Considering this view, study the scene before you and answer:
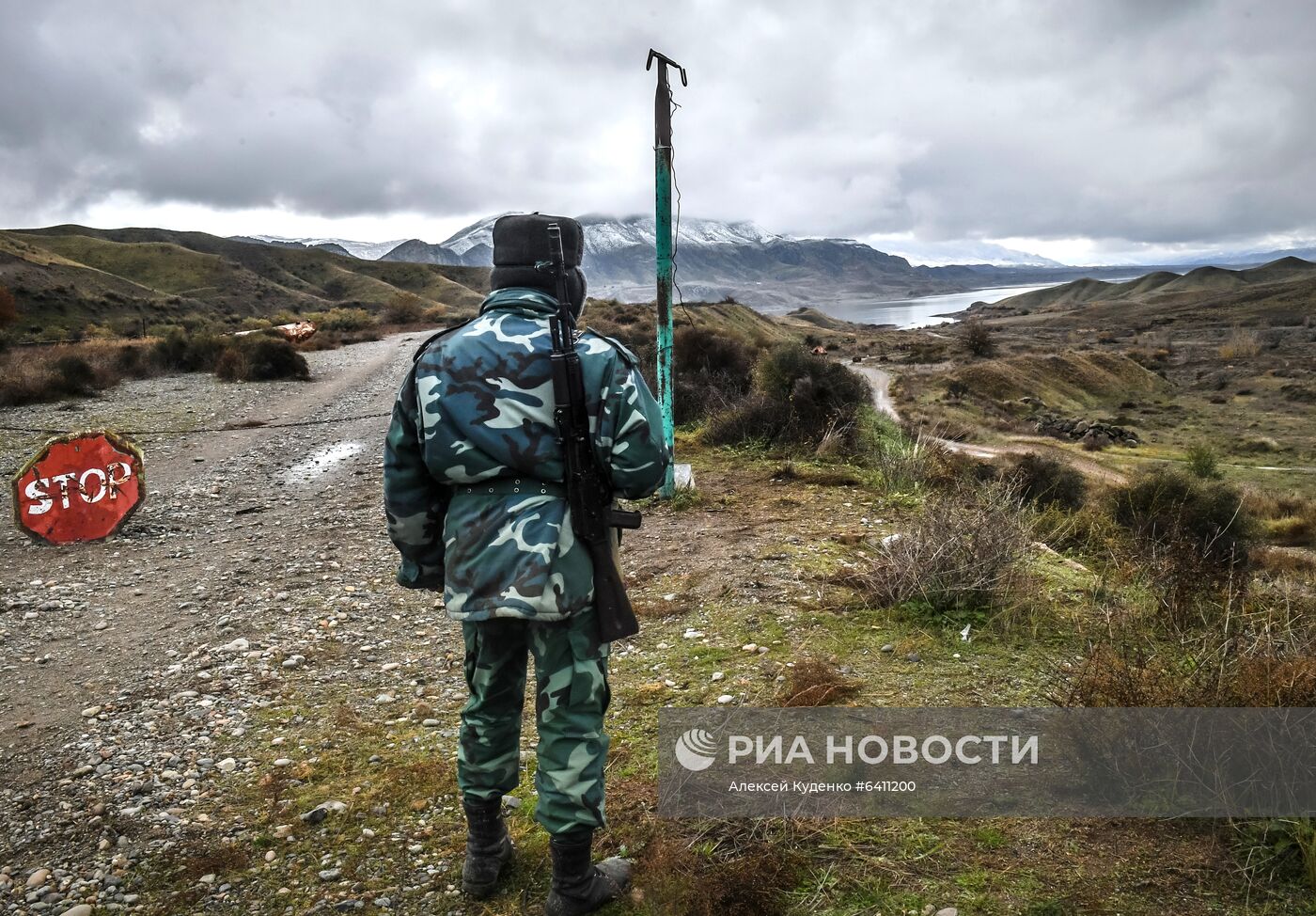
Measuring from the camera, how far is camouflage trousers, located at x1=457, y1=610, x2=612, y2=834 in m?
2.33

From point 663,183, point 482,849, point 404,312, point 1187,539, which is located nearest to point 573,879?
point 482,849

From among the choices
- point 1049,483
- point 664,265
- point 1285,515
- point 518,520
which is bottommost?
point 1285,515

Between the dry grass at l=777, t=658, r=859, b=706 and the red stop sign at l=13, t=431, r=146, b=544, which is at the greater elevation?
the red stop sign at l=13, t=431, r=146, b=544

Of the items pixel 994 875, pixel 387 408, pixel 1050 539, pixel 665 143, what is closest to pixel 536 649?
pixel 994 875

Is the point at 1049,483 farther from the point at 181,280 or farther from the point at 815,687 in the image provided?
the point at 181,280

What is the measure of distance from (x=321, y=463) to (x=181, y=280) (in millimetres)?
93669

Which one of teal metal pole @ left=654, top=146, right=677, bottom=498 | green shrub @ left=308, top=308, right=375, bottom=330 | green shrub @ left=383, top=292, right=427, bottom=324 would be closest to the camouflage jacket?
teal metal pole @ left=654, top=146, right=677, bottom=498

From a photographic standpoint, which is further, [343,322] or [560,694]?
[343,322]

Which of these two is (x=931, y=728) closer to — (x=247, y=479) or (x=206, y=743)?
(x=206, y=743)

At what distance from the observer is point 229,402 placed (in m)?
14.9

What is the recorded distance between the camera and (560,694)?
2.34 m

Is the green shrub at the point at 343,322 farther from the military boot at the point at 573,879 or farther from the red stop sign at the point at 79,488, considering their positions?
the military boot at the point at 573,879

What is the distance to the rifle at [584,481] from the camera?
2.24 m

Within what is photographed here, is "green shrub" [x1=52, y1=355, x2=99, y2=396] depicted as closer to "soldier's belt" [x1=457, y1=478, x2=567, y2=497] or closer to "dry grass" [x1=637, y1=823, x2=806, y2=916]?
"soldier's belt" [x1=457, y1=478, x2=567, y2=497]
